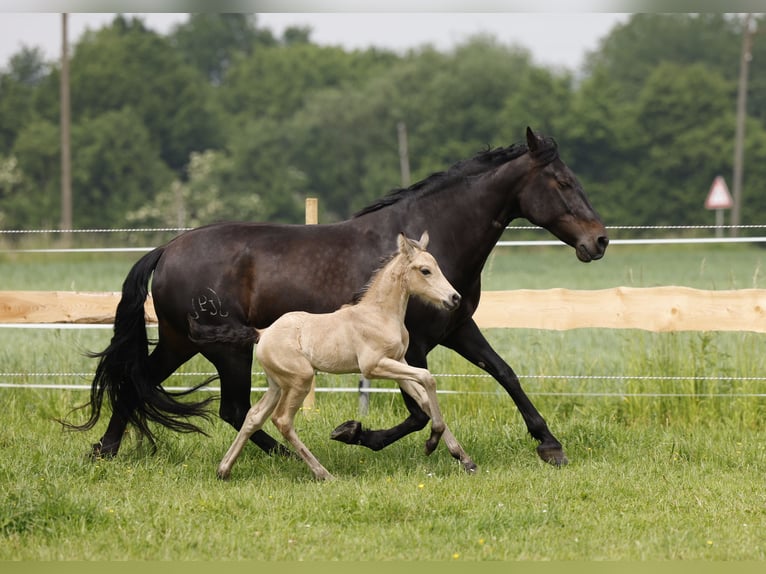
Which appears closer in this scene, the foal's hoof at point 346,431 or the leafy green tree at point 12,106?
the foal's hoof at point 346,431

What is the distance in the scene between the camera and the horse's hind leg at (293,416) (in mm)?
5889

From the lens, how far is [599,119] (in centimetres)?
4325

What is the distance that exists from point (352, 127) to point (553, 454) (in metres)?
43.0

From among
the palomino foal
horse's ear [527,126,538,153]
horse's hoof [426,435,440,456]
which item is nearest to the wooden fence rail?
horse's ear [527,126,538,153]

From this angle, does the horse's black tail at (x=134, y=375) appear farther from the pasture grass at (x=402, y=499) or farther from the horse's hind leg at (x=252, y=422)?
the horse's hind leg at (x=252, y=422)

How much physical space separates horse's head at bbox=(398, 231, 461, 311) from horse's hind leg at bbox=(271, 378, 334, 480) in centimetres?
78

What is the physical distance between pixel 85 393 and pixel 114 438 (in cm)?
219

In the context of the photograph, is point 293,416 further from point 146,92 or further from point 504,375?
point 146,92

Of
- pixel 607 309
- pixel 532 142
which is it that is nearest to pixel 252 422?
pixel 532 142

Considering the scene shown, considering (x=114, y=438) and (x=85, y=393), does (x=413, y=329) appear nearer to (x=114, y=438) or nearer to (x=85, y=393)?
(x=114, y=438)

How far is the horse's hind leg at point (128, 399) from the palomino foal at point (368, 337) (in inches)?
39.1

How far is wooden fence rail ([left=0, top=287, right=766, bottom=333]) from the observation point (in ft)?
25.5

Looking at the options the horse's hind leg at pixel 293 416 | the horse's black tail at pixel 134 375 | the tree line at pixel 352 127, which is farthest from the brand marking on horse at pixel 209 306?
the tree line at pixel 352 127

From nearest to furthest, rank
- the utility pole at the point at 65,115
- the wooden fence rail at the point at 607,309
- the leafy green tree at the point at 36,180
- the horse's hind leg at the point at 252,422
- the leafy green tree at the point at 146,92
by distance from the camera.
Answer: the horse's hind leg at the point at 252,422 → the wooden fence rail at the point at 607,309 → the utility pole at the point at 65,115 → the leafy green tree at the point at 36,180 → the leafy green tree at the point at 146,92
